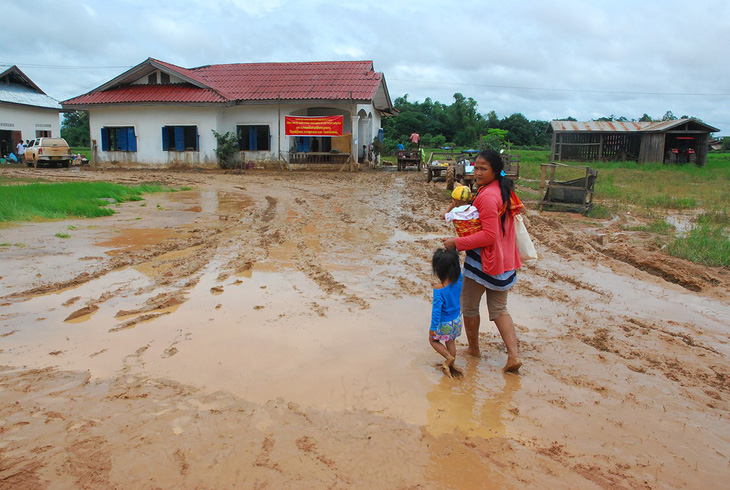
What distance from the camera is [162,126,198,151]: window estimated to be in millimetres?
23969

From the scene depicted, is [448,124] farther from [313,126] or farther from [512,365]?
[512,365]

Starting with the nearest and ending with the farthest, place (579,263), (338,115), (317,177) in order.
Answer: (579,263) → (317,177) → (338,115)

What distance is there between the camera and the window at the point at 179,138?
78.6 ft

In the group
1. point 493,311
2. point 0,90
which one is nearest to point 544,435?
point 493,311

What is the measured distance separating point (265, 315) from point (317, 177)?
15.8 meters

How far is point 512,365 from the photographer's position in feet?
12.8

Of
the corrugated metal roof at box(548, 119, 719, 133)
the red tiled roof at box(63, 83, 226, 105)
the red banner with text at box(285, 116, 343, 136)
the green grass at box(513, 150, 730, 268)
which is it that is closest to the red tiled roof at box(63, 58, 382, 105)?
the red tiled roof at box(63, 83, 226, 105)

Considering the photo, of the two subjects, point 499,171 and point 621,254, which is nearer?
point 499,171

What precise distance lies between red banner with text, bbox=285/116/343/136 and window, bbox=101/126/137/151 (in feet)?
24.8

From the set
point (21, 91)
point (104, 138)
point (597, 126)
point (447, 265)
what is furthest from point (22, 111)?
point (597, 126)

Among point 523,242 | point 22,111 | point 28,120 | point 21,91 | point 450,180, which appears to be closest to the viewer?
point 523,242

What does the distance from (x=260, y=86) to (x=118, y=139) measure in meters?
7.12

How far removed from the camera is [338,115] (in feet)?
78.3

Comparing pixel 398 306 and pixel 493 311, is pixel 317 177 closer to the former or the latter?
pixel 398 306
